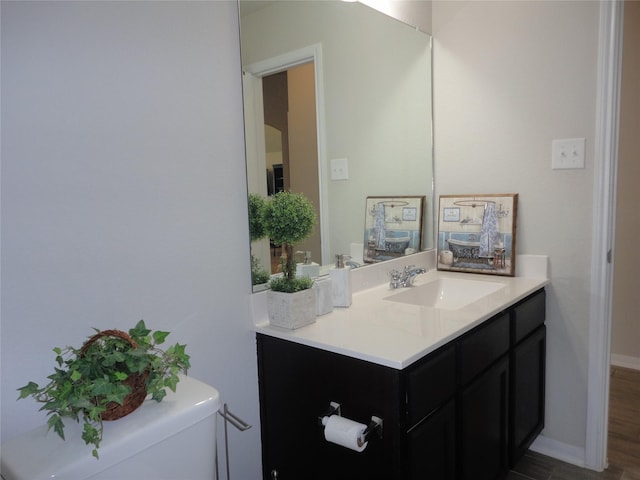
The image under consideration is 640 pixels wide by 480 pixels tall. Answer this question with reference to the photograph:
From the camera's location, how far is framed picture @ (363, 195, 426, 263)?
2023mm

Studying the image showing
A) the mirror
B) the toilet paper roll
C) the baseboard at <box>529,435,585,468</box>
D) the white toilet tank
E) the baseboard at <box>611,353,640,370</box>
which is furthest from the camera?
Result: the baseboard at <box>611,353,640,370</box>

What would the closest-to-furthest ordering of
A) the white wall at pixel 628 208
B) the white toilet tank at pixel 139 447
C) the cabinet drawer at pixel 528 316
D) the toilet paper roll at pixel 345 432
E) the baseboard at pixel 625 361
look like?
the white toilet tank at pixel 139 447, the toilet paper roll at pixel 345 432, the cabinet drawer at pixel 528 316, the white wall at pixel 628 208, the baseboard at pixel 625 361

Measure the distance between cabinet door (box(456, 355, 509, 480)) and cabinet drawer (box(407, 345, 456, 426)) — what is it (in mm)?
116

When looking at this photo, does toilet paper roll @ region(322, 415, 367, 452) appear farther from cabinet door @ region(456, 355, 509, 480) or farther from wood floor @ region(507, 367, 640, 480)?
wood floor @ region(507, 367, 640, 480)

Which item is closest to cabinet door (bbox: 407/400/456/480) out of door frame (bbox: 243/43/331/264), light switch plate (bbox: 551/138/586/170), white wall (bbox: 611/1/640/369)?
door frame (bbox: 243/43/331/264)

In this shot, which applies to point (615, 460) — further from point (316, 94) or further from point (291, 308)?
point (316, 94)

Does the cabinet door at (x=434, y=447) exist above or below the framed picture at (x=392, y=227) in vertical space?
below

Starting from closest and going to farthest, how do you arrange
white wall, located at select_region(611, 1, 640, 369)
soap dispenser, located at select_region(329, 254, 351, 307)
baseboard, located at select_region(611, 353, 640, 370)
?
soap dispenser, located at select_region(329, 254, 351, 307)
white wall, located at select_region(611, 1, 640, 369)
baseboard, located at select_region(611, 353, 640, 370)

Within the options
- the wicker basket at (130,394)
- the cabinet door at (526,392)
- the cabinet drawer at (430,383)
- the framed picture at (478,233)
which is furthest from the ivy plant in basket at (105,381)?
the framed picture at (478,233)

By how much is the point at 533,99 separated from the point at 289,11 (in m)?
1.11

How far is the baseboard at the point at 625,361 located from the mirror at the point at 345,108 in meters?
1.73

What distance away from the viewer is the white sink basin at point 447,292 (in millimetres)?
1888

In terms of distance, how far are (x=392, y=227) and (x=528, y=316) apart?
677mm

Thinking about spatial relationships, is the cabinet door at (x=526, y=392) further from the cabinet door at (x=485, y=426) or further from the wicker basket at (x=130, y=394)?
the wicker basket at (x=130, y=394)
